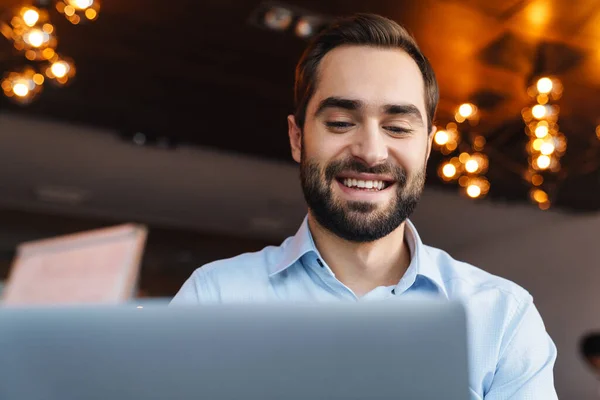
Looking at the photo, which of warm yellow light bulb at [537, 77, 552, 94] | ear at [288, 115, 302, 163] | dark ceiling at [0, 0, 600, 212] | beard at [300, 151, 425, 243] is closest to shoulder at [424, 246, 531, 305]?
beard at [300, 151, 425, 243]

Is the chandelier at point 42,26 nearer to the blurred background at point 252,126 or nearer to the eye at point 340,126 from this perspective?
the blurred background at point 252,126

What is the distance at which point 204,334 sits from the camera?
0.49m

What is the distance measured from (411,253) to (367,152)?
255 mm

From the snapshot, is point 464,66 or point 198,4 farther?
point 464,66

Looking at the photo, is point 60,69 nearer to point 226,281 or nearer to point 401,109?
point 226,281

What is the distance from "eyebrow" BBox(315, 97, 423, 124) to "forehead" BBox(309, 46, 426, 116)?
12 millimetres

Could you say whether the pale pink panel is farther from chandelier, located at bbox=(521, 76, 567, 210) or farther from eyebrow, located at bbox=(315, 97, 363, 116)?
chandelier, located at bbox=(521, 76, 567, 210)

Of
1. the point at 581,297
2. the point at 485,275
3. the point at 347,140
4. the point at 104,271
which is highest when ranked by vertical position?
the point at 347,140

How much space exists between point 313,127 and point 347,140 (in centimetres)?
9

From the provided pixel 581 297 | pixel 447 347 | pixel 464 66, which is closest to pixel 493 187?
pixel 581 297

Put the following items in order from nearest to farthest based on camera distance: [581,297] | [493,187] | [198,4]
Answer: [198,4], [493,187], [581,297]

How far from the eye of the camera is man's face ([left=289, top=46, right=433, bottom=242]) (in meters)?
1.10

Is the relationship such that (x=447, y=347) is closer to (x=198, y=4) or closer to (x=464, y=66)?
(x=198, y=4)

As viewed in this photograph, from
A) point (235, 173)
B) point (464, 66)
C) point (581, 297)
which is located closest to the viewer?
point (464, 66)
